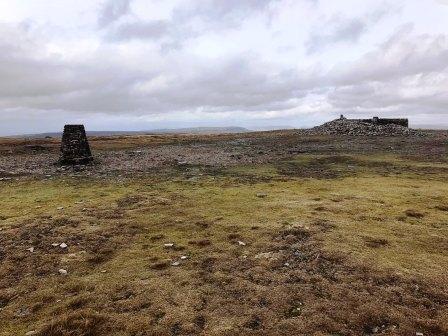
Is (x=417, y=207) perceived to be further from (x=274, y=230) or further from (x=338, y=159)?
(x=338, y=159)

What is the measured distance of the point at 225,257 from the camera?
13.4 metres

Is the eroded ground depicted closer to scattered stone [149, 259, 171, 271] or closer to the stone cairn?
scattered stone [149, 259, 171, 271]

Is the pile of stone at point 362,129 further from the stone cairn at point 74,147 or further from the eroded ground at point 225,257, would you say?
the stone cairn at point 74,147

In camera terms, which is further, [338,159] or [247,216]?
[338,159]

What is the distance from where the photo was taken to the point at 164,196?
2283 centimetres

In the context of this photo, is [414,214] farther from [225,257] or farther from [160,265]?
[160,265]

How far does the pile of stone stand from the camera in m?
69.3

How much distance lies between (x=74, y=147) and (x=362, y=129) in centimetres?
5138

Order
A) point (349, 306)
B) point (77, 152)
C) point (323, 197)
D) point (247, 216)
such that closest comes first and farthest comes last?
point (349, 306) → point (247, 216) → point (323, 197) → point (77, 152)

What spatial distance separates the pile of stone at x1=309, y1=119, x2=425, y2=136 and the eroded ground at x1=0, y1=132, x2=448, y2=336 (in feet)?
146

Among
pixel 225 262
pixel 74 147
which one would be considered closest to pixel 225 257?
pixel 225 262

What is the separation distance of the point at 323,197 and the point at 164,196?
864 cm

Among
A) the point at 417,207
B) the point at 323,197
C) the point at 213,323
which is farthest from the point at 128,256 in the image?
the point at 417,207

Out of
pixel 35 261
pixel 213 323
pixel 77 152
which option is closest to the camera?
pixel 213 323
